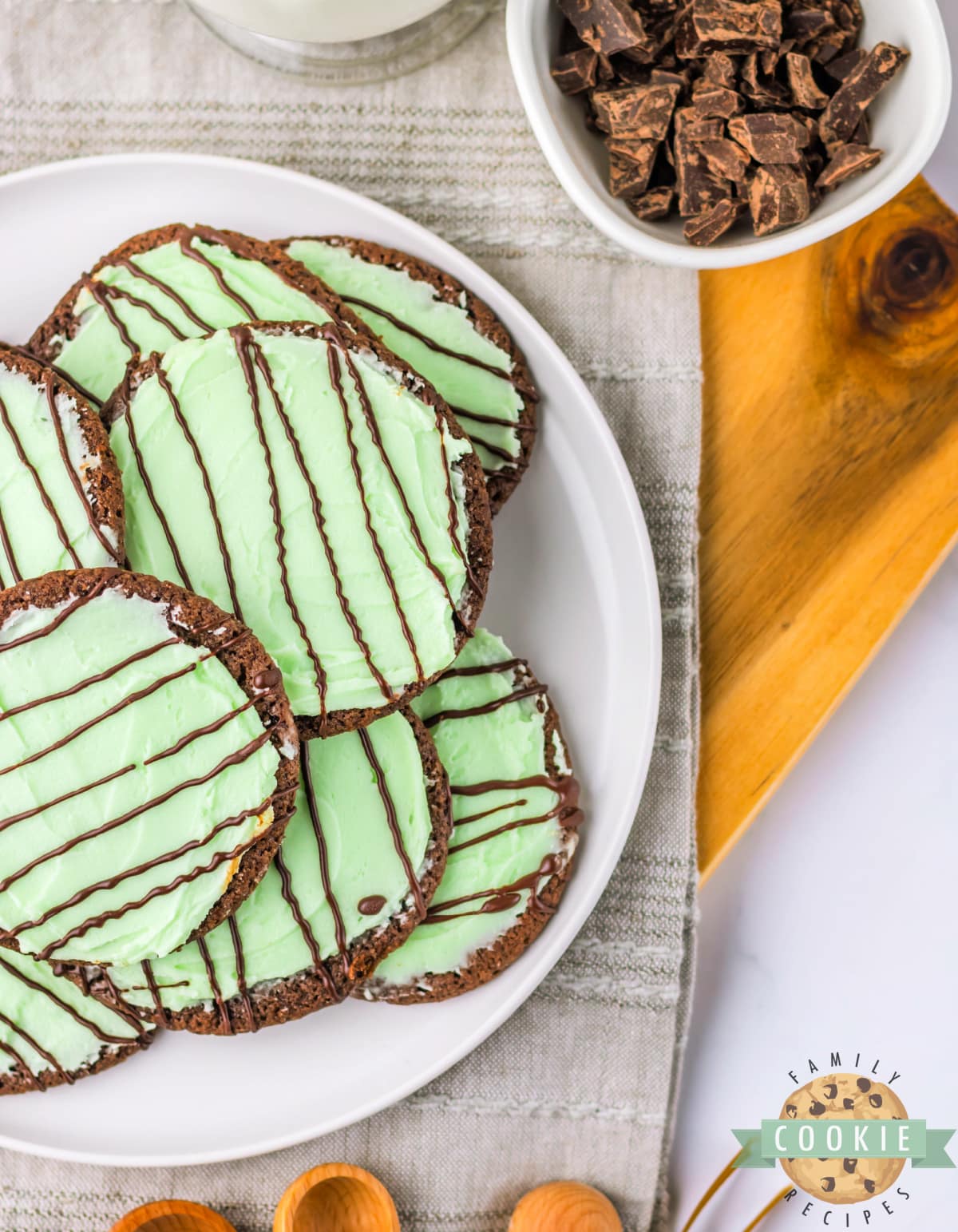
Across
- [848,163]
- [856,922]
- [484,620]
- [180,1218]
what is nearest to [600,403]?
[484,620]

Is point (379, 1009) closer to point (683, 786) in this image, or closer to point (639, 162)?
point (683, 786)

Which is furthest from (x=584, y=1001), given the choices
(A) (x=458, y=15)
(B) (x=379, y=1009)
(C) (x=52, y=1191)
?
(A) (x=458, y=15)

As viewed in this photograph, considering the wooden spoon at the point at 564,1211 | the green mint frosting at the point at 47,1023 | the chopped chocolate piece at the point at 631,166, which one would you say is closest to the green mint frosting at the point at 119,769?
the green mint frosting at the point at 47,1023

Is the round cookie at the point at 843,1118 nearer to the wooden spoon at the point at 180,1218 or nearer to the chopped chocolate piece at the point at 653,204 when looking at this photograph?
the wooden spoon at the point at 180,1218

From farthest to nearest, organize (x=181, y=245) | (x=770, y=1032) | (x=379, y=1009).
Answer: (x=770, y=1032)
(x=379, y=1009)
(x=181, y=245)

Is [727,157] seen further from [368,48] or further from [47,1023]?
[47,1023]

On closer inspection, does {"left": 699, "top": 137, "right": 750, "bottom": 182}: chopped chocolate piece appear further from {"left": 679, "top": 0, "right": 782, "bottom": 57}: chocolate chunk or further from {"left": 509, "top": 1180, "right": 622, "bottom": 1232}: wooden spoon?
{"left": 509, "top": 1180, "right": 622, "bottom": 1232}: wooden spoon

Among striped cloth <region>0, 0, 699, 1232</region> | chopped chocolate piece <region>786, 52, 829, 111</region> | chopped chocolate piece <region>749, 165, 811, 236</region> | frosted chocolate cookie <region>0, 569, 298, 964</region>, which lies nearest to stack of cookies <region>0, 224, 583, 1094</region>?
frosted chocolate cookie <region>0, 569, 298, 964</region>
